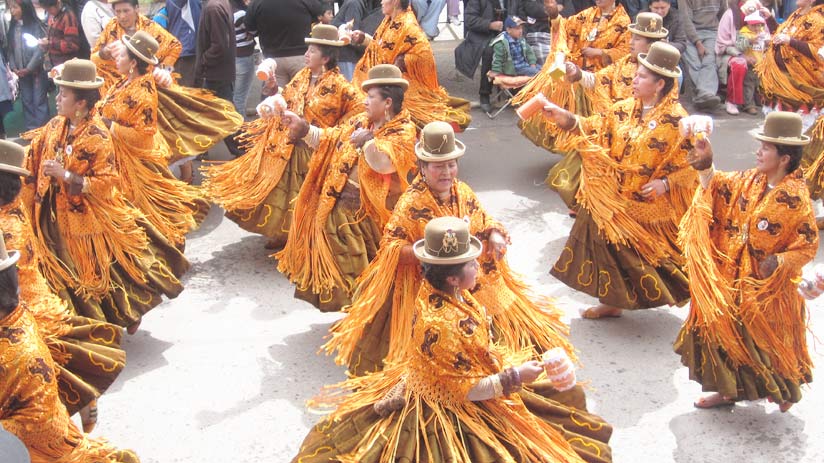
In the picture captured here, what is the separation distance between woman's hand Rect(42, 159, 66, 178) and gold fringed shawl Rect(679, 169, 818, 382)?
3.58 m

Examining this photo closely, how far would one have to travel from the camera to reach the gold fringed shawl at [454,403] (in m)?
4.07

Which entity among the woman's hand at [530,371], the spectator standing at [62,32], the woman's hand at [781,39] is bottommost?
the spectator standing at [62,32]

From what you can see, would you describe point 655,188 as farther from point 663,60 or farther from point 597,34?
point 597,34

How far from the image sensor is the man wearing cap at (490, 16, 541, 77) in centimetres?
1123

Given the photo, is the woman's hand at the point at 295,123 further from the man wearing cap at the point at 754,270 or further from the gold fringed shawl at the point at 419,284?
the man wearing cap at the point at 754,270

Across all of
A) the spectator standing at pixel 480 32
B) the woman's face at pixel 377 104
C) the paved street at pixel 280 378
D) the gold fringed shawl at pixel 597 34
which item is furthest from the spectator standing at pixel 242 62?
the woman's face at pixel 377 104

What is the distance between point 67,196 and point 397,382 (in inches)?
108

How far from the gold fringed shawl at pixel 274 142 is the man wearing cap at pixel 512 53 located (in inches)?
164

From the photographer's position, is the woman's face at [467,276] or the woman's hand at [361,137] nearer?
the woman's face at [467,276]

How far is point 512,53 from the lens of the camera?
11.3 metres

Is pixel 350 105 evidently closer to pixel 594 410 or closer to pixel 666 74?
pixel 666 74

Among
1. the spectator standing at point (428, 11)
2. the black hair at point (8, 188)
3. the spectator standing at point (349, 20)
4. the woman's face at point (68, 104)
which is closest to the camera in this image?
the black hair at point (8, 188)

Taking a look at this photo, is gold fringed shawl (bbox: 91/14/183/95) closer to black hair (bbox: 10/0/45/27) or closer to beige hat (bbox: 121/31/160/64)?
beige hat (bbox: 121/31/160/64)

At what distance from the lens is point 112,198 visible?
20.5 ft
